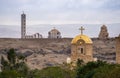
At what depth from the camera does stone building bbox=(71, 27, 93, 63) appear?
351 feet

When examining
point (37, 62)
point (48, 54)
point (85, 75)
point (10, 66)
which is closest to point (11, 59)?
point (10, 66)

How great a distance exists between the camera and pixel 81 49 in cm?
10788

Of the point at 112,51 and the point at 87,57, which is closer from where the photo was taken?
the point at 87,57

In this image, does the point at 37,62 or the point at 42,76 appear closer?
the point at 42,76

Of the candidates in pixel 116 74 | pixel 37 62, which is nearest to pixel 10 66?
pixel 116 74

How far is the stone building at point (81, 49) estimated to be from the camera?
10712 cm

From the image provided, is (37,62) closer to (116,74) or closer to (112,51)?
(112,51)

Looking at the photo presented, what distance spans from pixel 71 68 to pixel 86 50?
4.06m

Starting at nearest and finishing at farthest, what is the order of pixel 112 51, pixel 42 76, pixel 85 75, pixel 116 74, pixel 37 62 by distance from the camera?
pixel 116 74 < pixel 85 75 < pixel 42 76 < pixel 37 62 < pixel 112 51

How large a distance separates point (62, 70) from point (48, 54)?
98.2 metres

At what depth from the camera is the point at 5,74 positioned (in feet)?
289

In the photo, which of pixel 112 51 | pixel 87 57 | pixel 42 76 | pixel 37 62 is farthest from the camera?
pixel 112 51

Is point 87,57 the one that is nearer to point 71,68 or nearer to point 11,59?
point 71,68

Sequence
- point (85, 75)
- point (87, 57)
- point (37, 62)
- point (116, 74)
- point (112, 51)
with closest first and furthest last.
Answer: point (116, 74) → point (85, 75) → point (87, 57) → point (37, 62) → point (112, 51)
